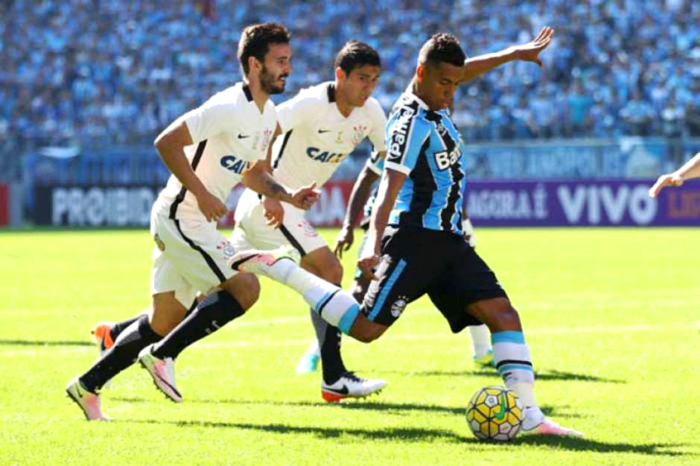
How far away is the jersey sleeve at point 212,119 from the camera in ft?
26.2

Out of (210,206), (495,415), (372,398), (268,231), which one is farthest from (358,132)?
(495,415)

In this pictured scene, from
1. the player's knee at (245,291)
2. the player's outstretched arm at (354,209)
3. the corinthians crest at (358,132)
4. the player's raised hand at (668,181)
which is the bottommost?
the player's knee at (245,291)

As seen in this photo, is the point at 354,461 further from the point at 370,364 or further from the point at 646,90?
the point at 646,90

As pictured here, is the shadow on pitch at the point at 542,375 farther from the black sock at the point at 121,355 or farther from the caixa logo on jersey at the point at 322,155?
the black sock at the point at 121,355

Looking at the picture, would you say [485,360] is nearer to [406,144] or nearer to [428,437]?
[428,437]

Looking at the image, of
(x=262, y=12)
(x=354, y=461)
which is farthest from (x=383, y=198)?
(x=262, y=12)

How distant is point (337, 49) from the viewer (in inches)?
1631

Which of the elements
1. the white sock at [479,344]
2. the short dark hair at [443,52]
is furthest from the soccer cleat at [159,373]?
the white sock at [479,344]

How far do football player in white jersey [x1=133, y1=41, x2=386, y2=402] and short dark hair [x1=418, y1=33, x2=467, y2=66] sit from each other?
2.04 metres

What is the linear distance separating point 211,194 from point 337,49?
34.0m

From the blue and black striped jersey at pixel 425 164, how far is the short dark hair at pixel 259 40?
108 centimetres

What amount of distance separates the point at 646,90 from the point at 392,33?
29.1 feet

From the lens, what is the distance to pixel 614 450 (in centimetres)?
678

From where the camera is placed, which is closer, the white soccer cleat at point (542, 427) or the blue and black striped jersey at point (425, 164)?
the white soccer cleat at point (542, 427)
